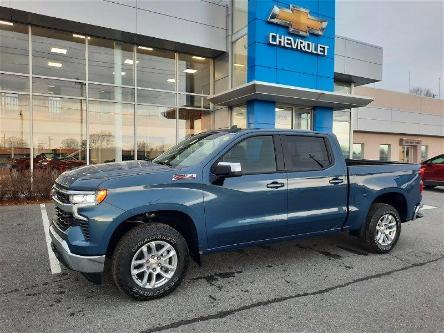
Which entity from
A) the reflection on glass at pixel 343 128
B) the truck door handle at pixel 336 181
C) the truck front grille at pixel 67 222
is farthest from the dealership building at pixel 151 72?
the truck front grille at pixel 67 222

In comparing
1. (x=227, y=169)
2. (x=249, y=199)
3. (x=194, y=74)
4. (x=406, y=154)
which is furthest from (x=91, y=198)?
(x=406, y=154)

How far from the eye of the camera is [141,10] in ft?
45.1

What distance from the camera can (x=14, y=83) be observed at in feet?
42.8

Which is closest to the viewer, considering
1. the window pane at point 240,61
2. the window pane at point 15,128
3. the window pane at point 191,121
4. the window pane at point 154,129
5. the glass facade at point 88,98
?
the window pane at point 15,128

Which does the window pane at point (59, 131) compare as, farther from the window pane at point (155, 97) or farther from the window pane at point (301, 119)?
the window pane at point (301, 119)

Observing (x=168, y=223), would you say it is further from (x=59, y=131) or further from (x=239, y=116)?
(x=239, y=116)

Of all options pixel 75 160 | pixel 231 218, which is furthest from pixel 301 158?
Answer: pixel 75 160

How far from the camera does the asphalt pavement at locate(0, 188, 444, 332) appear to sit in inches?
126

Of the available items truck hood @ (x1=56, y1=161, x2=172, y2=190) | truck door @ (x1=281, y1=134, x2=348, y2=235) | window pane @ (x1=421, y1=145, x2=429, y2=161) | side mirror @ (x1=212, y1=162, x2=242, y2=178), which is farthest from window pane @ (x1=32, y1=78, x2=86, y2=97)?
window pane @ (x1=421, y1=145, x2=429, y2=161)

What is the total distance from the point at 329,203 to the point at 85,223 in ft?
10.7

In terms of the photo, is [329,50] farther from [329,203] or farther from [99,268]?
[99,268]

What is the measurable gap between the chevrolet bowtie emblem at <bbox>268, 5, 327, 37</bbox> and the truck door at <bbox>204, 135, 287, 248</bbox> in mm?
11726

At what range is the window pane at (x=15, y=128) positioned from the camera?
12.8 m

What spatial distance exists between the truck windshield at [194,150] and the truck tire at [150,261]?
0.90m
